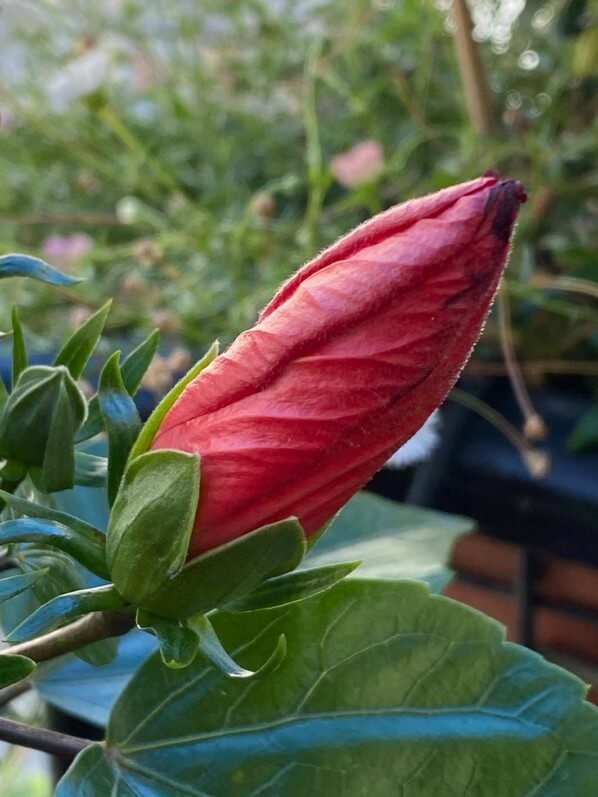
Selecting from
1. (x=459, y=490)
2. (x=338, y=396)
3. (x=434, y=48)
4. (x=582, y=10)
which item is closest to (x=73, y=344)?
(x=338, y=396)

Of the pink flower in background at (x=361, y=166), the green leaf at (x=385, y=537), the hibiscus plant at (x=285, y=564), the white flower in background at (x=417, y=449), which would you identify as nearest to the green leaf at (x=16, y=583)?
the hibiscus plant at (x=285, y=564)

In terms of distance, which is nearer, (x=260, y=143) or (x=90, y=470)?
(x=90, y=470)

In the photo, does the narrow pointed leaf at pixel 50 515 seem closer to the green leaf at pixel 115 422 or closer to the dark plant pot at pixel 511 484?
the green leaf at pixel 115 422

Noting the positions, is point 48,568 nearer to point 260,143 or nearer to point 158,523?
point 158,523

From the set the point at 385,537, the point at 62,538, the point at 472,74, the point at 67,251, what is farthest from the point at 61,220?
the point at 62,538

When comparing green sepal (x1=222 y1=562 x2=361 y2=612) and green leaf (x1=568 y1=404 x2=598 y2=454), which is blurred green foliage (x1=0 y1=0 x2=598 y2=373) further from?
green sepal (x1=222 y1=562 x2=361 y2=612)

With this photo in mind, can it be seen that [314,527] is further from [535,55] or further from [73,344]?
[535,55]

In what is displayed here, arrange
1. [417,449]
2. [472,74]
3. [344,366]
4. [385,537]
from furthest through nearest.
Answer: [472,74] → [417,449] → [385,537] → [344,366]

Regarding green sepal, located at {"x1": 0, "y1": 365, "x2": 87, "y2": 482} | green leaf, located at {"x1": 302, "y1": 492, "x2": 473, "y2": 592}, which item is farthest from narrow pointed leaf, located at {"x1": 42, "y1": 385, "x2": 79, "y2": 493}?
green leaf, located at {"x1": 302, "y1": 492, "x2": 473, "y2": 592}
